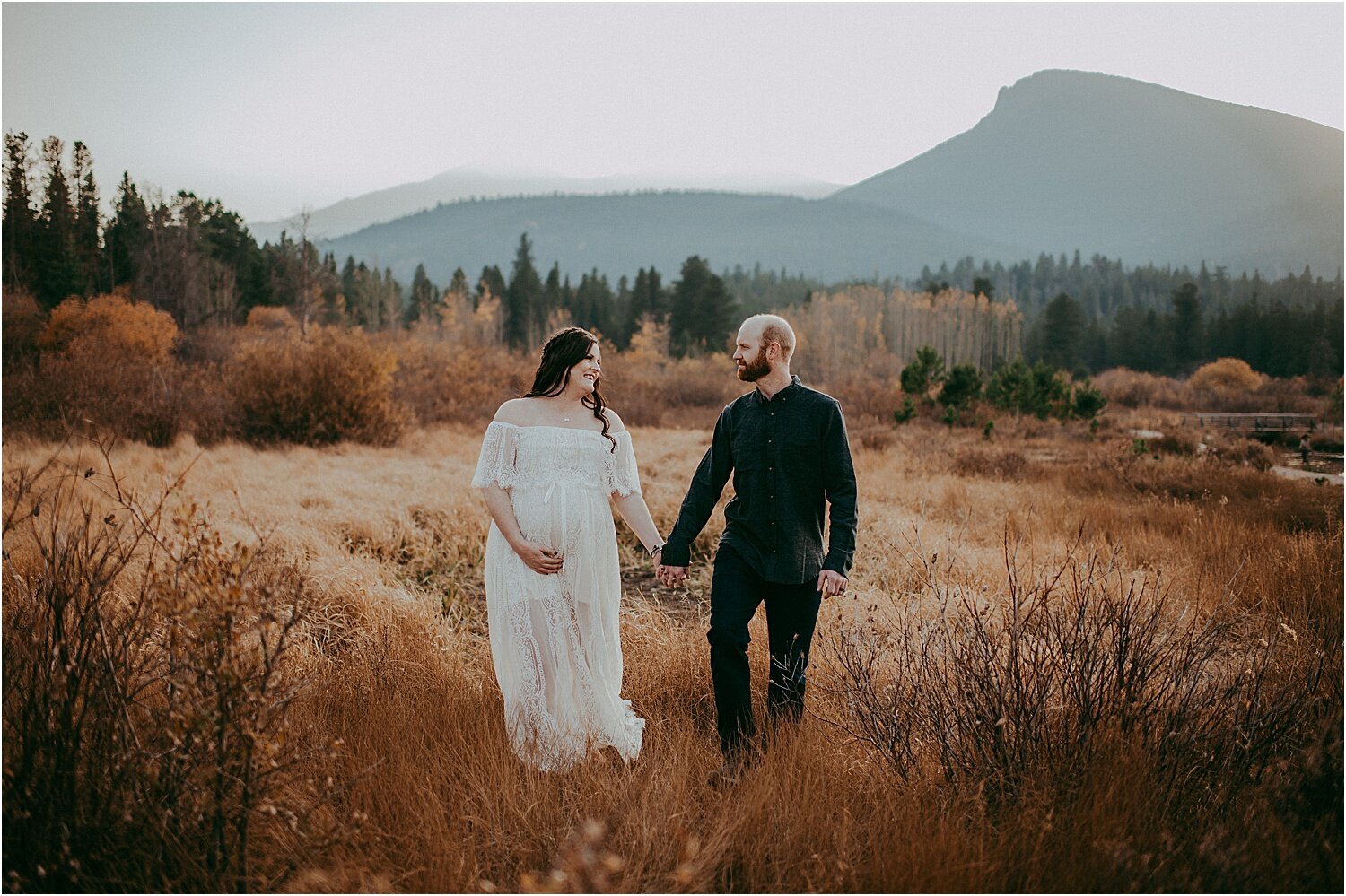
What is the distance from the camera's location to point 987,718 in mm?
2705

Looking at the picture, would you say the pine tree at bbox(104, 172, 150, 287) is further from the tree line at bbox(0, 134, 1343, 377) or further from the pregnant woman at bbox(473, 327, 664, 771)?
the pregnant woman at bbox(473, 327, 664, 771)

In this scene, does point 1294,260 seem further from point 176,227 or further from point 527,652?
point 527,652

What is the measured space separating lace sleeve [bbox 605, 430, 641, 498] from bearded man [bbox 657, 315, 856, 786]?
284 millimetres

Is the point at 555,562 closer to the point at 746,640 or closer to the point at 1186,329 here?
the point at 746,640

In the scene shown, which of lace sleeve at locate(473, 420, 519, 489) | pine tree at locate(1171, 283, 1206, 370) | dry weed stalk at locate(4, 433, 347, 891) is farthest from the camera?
pine tree at locate(1171, 283, 1206, 370)

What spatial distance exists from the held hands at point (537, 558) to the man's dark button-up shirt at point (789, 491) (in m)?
0.47

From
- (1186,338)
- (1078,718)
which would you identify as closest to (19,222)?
(1078,718)

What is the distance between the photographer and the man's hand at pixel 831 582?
3.01m

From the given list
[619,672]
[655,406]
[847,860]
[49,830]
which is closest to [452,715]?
[619,672]

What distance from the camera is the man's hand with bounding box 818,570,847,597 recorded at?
3.01 metres

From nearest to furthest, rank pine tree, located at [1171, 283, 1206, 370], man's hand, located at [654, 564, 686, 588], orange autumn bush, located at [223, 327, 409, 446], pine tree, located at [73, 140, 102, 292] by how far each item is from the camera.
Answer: man's hand, located at [654, 564, 686, 588], orange autumn bush, located at [223, 327, 409, 446], pine tree, located at [73, 140, 102, 292], pine tree, located at [1171, 283, 1206, 370]

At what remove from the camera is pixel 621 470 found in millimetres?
3334

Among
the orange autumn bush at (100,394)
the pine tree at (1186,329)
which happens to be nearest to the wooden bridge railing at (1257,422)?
the orange autumn bush at (100,394)

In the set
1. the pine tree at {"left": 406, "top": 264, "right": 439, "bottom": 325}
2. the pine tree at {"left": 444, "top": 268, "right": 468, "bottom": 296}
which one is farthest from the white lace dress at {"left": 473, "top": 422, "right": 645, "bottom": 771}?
the pine tree at {"left": 444, "top": 268, "right": 468, "bottom": 296}
